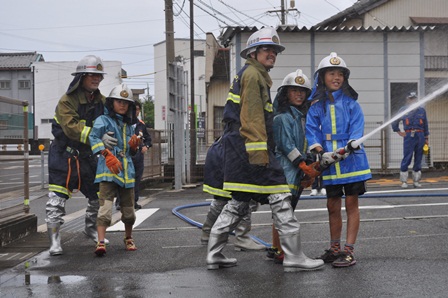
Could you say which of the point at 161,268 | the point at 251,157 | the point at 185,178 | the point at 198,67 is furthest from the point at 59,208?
the point at 198,67

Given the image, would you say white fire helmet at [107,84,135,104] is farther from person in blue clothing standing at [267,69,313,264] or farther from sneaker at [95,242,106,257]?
person in blue clothing standing at [267,69,313,264]

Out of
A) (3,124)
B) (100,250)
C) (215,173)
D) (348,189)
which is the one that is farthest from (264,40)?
(3,124)

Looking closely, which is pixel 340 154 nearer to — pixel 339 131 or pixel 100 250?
pixel 339 131

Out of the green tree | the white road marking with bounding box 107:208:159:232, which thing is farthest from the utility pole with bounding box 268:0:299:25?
the green tree

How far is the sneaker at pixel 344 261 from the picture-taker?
15.6 ft

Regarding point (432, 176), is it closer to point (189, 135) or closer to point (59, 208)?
point (189, 135)

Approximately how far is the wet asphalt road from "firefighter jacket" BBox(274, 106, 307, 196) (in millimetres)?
798

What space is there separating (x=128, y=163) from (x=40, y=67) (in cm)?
4830

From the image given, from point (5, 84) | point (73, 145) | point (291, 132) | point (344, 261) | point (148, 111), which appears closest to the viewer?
point (344, 261)

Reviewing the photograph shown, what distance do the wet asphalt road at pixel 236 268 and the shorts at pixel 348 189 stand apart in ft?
1.98

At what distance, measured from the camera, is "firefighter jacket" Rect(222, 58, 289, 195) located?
4.67m

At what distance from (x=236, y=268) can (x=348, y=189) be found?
3.94ft

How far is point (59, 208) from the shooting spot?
20.0 ft

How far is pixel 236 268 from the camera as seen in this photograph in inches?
195
